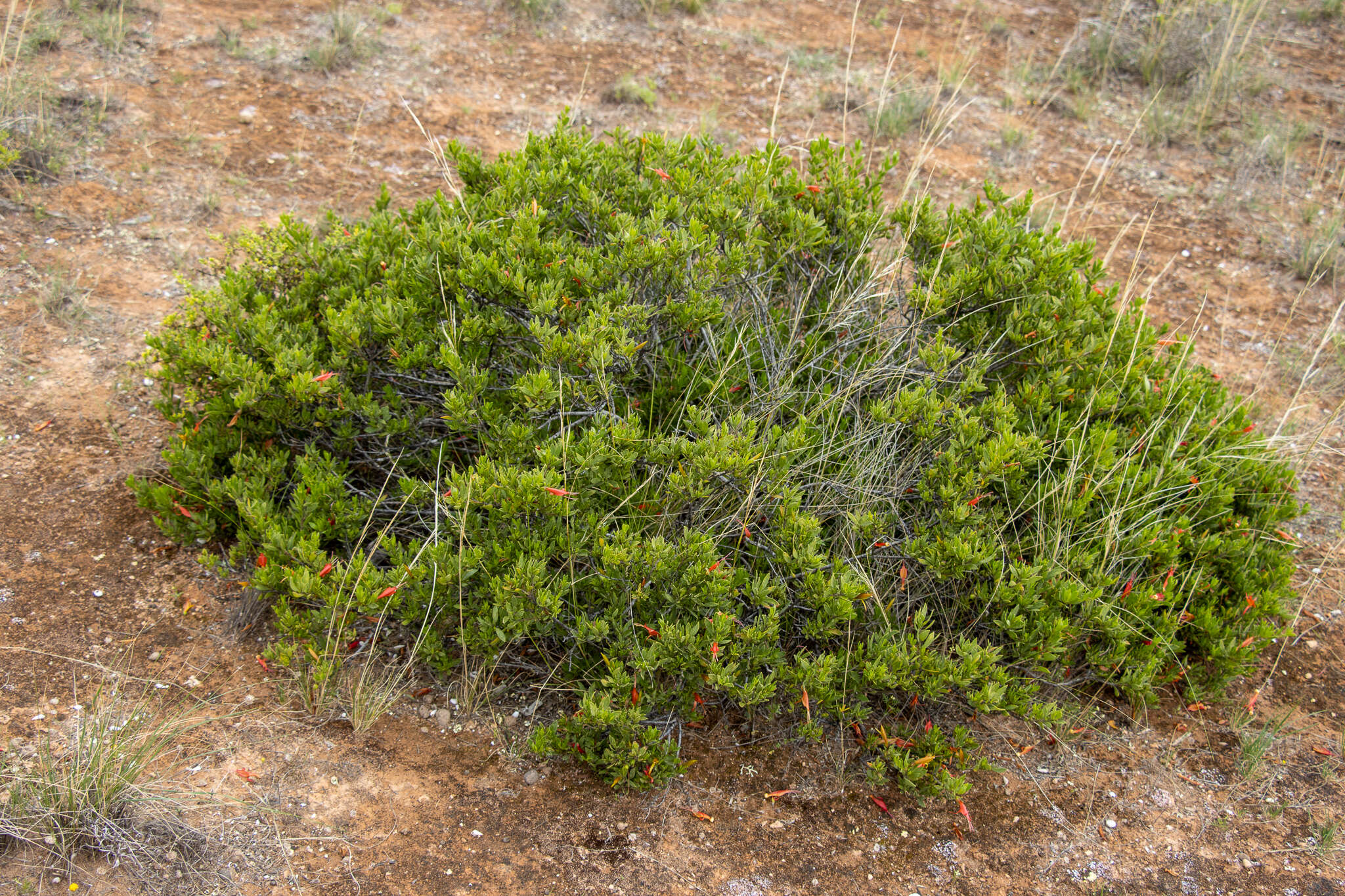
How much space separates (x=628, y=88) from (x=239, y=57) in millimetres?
2541

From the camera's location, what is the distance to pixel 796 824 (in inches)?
109

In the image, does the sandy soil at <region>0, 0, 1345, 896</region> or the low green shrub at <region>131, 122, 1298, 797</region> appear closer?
the sandy soil at <region>0, 0, 1345, 896</region>

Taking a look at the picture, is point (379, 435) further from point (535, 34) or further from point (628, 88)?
point (535, 34)

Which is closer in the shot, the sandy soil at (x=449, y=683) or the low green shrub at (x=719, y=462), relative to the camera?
the sandy soil at (x=449, y=683)

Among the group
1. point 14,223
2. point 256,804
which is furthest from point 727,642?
point 14,223

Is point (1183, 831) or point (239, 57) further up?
point (239, 57)

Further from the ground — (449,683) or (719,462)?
(719,462)

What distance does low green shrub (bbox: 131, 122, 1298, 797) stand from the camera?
9.02 feet

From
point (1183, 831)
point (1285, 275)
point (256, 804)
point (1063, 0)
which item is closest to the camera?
point (256, 804)

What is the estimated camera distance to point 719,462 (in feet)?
8.68

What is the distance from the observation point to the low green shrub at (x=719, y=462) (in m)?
2.75

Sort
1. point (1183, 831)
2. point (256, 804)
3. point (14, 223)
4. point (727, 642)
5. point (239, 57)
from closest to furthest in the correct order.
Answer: point (256, 804), point (727, 642), point (1183, 831), point (14, 223), point (239, 57)

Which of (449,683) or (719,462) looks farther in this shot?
(449,683)

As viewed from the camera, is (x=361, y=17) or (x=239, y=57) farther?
(x=361, y=17)
